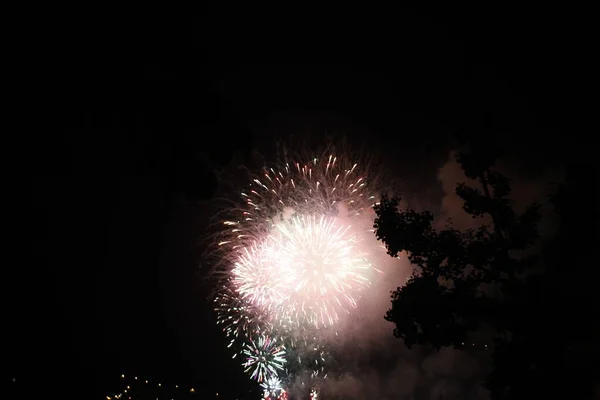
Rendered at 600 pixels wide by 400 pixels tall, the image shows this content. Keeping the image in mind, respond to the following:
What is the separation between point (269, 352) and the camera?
3353 cm

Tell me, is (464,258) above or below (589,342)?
above

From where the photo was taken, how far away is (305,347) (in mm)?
24297

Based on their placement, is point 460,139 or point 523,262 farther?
point 460,139

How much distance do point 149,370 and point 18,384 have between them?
35548mm

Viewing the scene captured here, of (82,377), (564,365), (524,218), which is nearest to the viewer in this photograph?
(82,377)

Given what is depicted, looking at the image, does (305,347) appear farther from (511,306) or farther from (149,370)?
(149,370)

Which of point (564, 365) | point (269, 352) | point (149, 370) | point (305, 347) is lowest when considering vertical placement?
point (564, 365)

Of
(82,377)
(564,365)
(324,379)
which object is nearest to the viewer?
(82,377)

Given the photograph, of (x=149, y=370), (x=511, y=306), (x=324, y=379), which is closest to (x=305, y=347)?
(x=324, y=379)

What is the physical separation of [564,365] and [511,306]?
212cm

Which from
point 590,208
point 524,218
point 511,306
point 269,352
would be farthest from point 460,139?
point 269,352

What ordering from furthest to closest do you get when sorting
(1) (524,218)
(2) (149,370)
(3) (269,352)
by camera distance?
(2) (149,370) → (3) (269,352) → (1) (524,218)

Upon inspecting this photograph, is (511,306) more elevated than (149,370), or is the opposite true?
(149,370)

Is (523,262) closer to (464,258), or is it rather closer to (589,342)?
(464,258)
